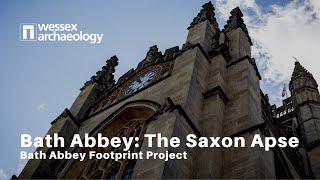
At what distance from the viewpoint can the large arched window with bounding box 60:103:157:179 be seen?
1180 centimetres

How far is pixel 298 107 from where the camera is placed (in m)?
20.8

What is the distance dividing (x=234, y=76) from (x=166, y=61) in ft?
9.92

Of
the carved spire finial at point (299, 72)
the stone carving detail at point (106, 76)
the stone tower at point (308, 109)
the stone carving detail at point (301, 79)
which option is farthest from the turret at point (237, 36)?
the carved spire finial at point (299, 72)

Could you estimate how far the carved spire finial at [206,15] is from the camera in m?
16.5

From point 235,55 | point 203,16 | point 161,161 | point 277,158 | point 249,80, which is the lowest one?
point 161,161

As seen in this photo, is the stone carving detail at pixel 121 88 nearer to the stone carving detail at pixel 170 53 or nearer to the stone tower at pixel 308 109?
the stone carving detail at pixel 170 53

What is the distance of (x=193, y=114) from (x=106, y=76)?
870 centimetres

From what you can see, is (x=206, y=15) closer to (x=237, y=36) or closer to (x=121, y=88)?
(x=237, y=36)

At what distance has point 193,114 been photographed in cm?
1124

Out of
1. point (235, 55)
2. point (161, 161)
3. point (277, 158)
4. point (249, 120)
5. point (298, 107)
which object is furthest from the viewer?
point (298, 107)

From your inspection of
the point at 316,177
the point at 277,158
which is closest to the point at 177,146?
the point at 277,158

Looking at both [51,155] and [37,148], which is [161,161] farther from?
[37,148]

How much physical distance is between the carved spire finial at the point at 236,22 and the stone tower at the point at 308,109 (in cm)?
431

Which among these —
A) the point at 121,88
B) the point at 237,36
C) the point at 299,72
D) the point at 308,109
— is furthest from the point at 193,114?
the point at 299,72
